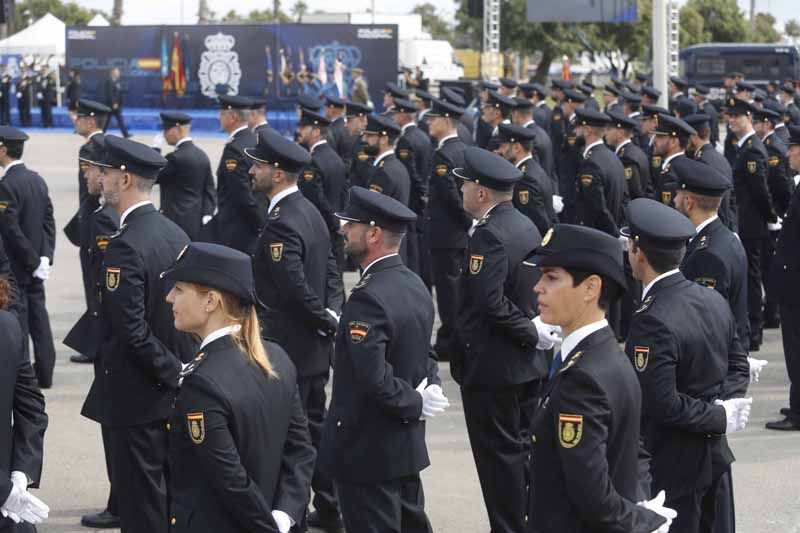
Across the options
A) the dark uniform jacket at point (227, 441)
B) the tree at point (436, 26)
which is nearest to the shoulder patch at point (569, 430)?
the dark uniform jacket at point (227, 441)

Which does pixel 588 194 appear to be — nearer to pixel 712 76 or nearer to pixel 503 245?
pixel 503 245

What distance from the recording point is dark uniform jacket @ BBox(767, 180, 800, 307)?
879cm

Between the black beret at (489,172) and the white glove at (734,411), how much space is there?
2051mm

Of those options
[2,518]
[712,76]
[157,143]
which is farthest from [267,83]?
[2,518]

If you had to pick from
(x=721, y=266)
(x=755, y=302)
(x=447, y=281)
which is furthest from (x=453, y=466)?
(x=755, y=302)

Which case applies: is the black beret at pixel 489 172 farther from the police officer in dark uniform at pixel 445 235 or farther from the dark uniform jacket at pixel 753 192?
the dark uniform jacket at pixel 753 192

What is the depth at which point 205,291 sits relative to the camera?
4332 mm

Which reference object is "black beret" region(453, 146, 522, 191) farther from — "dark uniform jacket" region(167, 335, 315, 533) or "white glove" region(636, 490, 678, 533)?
"white glove" region(636, 490, 678, 533)

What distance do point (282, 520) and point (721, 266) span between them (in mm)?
3005

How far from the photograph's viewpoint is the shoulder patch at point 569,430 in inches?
154

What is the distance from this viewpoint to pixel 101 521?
7.21 meters

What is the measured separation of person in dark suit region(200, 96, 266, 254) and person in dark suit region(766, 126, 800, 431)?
13.9 ft

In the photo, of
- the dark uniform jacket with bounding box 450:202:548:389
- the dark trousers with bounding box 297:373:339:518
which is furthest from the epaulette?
the dark trousers with bounding box 297:373:339:518

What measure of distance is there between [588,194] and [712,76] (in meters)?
33.2
